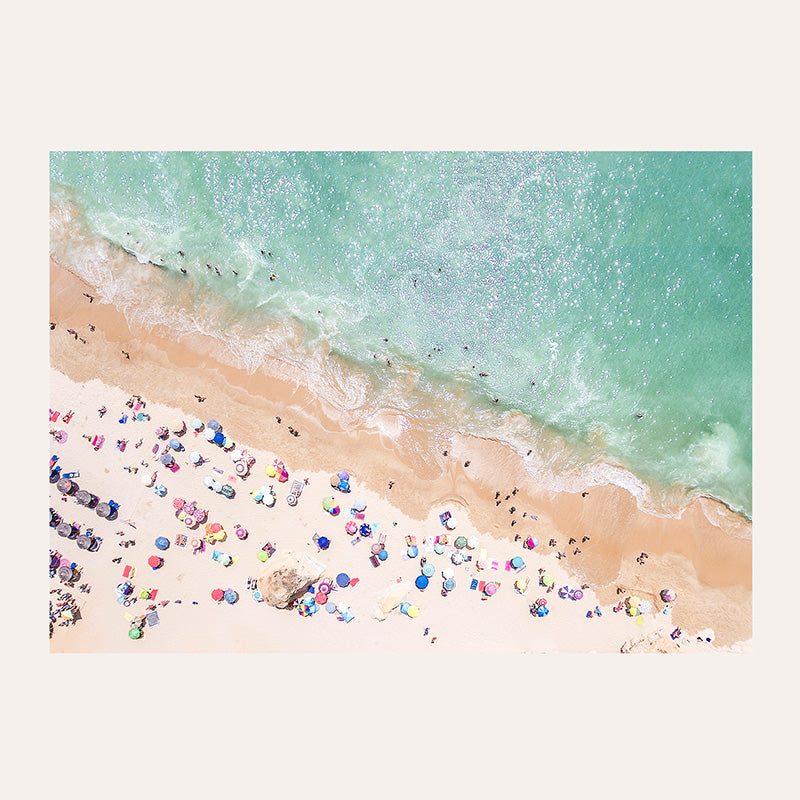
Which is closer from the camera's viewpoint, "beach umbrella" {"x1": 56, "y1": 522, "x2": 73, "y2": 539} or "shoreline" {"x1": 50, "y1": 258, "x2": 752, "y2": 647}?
"beach umbrella" {"x1": 56, "y1": 522, "x2": 73, "y2": 539}

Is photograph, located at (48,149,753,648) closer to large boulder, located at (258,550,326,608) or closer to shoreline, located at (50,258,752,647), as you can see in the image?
shoreline, located at (50,258,752,647)

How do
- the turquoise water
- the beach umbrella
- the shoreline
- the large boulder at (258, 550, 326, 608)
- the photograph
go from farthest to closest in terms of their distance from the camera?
the turquoise water
the shoreline
the photograph
the beach umbrella
the large boulder at (258, 550, 326, 608)

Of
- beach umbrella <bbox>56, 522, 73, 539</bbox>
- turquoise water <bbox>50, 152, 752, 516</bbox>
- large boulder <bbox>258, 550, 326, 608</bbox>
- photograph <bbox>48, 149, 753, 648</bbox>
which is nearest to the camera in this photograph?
large boulder <bbox>258, 550, 326, 608</bbox>

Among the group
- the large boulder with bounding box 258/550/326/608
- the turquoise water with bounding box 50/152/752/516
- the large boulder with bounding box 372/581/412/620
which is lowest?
the large boulder with bounding box 372/581/412/620

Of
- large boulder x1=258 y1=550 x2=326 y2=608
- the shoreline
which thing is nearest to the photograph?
the shoreline

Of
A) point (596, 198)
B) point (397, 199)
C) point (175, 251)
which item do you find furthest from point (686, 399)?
point (175, 251)

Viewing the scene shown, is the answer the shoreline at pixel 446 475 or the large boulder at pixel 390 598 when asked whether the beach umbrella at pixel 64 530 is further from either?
the large boulder at pixel 390 598
